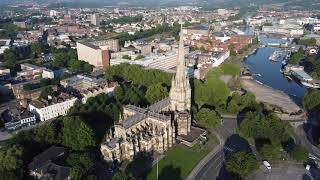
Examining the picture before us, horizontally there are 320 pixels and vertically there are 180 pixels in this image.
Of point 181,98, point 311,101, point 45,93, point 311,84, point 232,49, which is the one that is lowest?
point 311,84

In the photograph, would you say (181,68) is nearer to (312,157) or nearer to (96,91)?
(312,157)

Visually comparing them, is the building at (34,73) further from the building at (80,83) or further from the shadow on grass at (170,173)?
the shadow on grass at (170,173)

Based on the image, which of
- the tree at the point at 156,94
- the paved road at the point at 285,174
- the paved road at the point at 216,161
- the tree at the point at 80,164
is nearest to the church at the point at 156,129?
the tree at the point at 80,164

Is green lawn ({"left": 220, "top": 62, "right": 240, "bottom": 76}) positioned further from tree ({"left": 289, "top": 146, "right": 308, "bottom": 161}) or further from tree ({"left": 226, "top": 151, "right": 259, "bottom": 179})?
tree ({"left": 226, "top": 151, "right": 259, "bottom": 179})

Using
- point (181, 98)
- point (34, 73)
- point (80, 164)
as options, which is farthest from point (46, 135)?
point (34, 73)

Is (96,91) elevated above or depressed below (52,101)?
above

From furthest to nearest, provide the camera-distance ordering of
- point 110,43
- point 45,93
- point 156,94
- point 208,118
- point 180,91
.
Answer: point 110,43 < point 45,93 < point 156,94 < point 208,118 < point 180,91

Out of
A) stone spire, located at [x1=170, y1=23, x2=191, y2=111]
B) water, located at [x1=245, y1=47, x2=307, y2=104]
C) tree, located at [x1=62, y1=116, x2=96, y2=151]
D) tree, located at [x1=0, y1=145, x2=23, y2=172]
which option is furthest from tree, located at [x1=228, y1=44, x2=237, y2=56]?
tree, located at [x1=0, y1=145, x2=23, y2=172]
